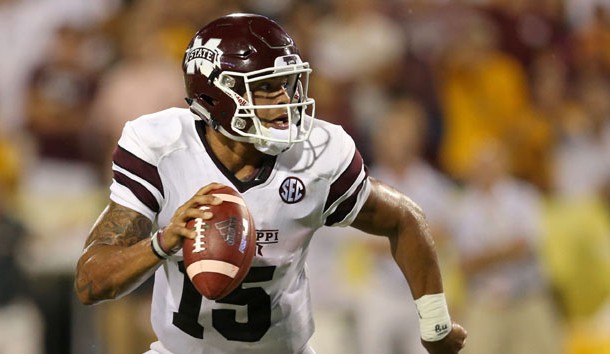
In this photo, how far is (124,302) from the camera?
20.2 ft

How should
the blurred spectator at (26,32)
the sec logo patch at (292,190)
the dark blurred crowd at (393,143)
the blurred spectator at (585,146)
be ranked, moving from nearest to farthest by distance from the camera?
the sec logo patch at (292,190) → the dark blurred crowd at (393,143) → the blurred spectator at (26,32) → the blurred spectator at (585,146)

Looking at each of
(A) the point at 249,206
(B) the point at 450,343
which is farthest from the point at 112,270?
(B) the point at 450,343

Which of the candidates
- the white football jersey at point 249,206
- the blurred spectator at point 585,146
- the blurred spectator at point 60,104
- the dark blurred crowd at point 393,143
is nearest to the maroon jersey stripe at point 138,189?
the white football jersey at point 249,206

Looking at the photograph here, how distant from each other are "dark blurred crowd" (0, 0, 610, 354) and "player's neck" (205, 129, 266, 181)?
3.09 m

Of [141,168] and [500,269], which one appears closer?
[141,168]

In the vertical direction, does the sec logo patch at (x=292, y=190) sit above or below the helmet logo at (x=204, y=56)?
below

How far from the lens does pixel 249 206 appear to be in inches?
123

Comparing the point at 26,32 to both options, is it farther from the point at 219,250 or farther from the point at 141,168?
the point at 219,250

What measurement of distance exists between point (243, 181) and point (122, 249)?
45 cm

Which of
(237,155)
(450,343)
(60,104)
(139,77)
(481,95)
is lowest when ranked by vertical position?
(481,95)

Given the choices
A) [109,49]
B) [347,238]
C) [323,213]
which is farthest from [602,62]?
[323,213]

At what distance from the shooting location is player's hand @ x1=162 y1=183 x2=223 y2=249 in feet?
8.94

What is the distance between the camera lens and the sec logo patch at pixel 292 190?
125 inches

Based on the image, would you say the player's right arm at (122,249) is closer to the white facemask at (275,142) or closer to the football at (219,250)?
the football at (219,250)
